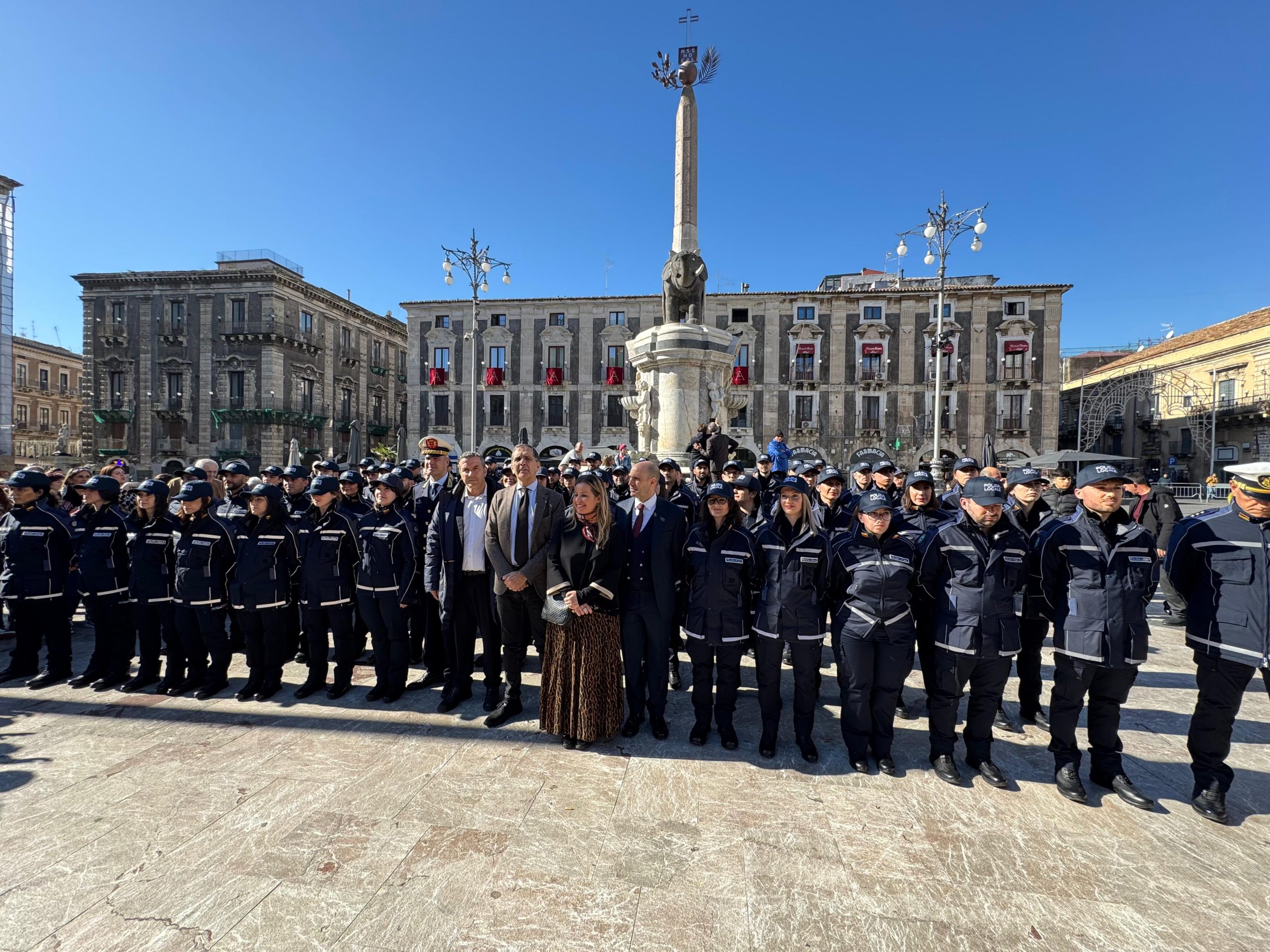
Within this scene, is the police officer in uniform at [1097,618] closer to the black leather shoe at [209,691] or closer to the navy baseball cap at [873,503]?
the navy baseball cap at [873,503]

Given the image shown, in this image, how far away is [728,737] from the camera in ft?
14.1

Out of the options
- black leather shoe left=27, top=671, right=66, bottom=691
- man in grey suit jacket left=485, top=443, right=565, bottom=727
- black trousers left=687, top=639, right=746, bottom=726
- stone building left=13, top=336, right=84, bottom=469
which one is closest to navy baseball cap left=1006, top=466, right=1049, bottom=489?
black trousers left=687, top=639, right=746, bottom=726

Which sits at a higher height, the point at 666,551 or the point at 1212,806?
the point at 666,551

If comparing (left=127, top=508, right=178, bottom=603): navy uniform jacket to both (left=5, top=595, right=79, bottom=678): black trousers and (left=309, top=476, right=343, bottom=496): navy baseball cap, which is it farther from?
(left=309, top=476, right=343, bottom=496): navy baseball cap

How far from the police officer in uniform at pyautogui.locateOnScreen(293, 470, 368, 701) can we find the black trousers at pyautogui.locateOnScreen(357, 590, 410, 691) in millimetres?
217

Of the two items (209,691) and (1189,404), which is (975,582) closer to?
(209,691)

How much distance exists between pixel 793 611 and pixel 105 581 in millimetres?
6101

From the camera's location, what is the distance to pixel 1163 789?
378 cm

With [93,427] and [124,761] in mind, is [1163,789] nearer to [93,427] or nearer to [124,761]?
[124,761]

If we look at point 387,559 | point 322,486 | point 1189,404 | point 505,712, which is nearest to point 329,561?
point 387,559

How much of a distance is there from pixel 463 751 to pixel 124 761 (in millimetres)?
2256

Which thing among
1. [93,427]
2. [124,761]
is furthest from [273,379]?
[124,761]

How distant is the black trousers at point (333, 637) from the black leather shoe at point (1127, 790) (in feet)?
19.0

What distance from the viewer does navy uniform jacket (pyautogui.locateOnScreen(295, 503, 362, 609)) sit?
5.14 m
